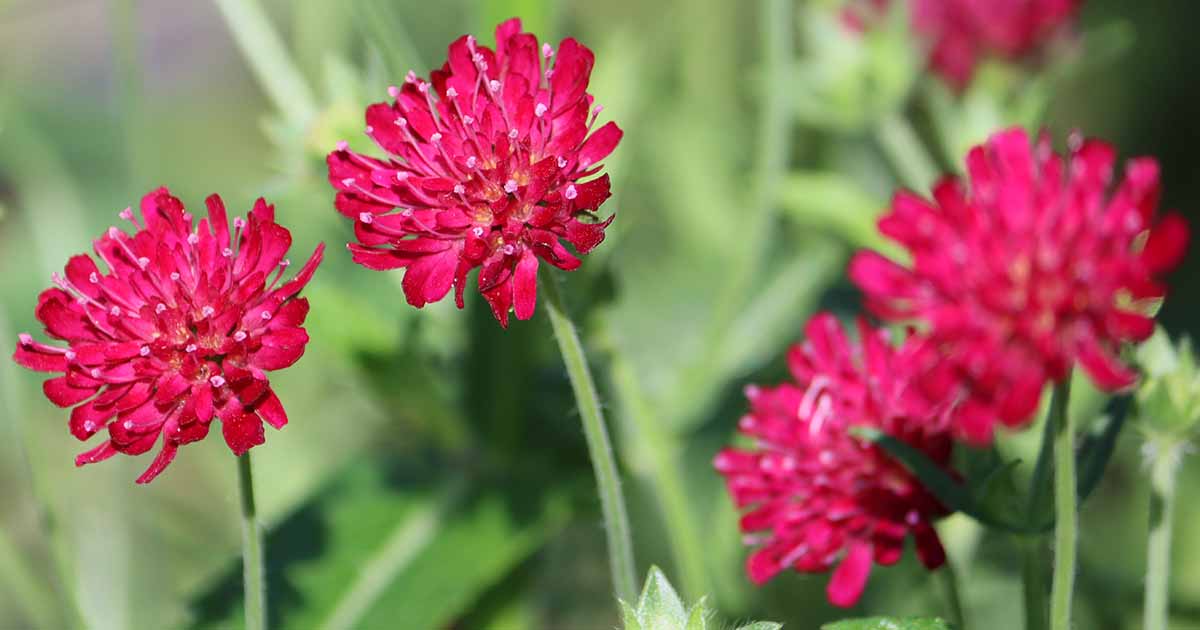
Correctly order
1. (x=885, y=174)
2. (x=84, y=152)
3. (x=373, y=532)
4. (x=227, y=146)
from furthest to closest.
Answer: (x=227, y=146)
(x=84, y=152)
(x=885, y=174)
(x=373, y=532)

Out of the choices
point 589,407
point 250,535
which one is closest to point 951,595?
point 589,407

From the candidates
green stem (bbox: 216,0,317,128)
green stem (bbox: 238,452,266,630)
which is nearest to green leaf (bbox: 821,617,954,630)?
green stem (bbox: 238,452,266,630)

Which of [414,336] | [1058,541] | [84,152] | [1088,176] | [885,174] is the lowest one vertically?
[1058,541]

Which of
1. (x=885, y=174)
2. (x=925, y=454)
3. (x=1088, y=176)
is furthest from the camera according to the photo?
(x=885, y=174)

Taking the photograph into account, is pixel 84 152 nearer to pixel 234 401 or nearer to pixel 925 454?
pixel 234 401

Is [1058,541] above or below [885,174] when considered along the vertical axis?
below

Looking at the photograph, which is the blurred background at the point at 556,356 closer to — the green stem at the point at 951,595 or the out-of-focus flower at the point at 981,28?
the out-of-focus flower at the point at 981,28

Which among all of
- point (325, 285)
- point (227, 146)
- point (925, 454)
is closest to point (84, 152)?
point (227, 146)

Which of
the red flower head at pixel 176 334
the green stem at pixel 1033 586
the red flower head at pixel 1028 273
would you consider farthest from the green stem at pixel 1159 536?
the red flower head at pixel 176 334
